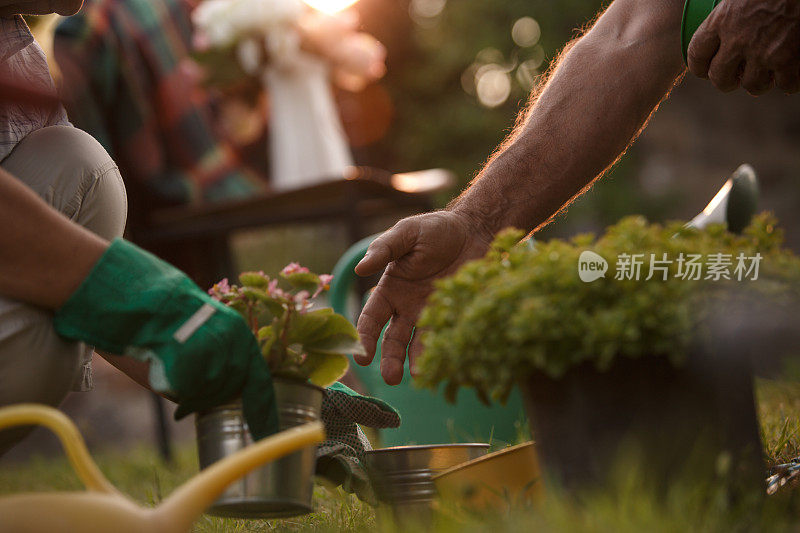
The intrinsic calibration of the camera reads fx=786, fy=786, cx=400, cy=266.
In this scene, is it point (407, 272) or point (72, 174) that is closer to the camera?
point (72, 174)

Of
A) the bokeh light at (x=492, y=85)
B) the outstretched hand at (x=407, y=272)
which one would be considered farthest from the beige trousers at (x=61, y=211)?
the bokeh light at (x=492, y=85)

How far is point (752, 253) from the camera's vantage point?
853 mm

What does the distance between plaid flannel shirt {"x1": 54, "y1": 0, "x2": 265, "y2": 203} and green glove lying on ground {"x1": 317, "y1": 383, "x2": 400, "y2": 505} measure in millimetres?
1992

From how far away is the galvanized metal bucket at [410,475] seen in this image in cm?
113

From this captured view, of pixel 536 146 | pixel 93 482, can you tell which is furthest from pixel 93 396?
pixel 93 482

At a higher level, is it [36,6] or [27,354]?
[36,6]

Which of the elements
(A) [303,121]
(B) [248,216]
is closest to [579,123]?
(B) [248,216]

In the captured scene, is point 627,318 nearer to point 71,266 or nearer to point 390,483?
point 390,483

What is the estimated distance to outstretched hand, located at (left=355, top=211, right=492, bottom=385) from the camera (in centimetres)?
131

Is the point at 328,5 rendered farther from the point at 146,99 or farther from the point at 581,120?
the point at 581,120

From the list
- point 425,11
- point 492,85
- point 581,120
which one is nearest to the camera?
point 581,120

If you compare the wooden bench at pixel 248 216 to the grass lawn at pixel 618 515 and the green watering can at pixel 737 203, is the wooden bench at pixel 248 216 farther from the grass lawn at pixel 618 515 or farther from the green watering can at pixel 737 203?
the grass lawn at pixel 618 515

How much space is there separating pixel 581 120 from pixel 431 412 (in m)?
0.79

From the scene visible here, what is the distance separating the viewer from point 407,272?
1.37 m
